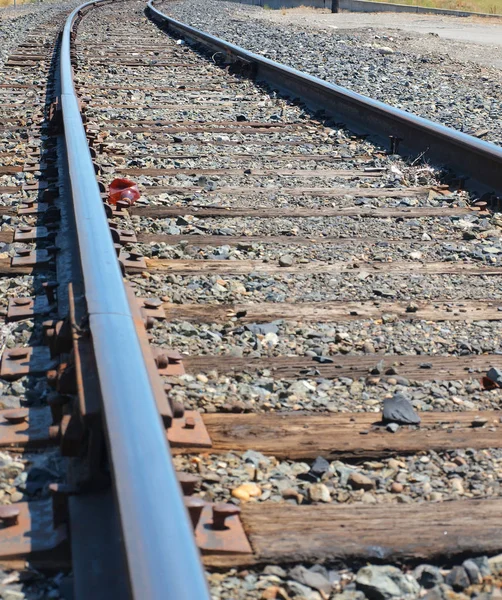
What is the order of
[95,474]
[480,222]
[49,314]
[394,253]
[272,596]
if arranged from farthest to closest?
[480,222] < [394,253] < [49,314] < [95,474] < [272,596]

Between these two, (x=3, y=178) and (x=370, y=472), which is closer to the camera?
(x=370, y=472)

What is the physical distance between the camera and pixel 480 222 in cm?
472

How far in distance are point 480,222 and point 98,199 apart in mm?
1952

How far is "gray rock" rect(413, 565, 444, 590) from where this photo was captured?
6.19ft

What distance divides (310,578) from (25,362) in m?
1.25

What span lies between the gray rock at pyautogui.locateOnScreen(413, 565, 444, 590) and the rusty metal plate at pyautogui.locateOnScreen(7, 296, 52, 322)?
1.71 m

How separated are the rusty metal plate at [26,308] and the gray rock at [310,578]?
158 cm

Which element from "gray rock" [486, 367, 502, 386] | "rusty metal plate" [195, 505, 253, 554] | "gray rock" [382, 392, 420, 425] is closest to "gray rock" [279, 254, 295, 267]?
"gray rock" [486, 367, 502, 386]

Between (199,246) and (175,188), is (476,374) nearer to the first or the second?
(199,246)

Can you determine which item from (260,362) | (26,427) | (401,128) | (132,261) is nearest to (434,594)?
(26,427)

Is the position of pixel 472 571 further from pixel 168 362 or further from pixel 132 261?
pixel 132 261

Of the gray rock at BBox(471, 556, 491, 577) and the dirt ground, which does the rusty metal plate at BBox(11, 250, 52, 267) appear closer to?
the gray rock at BBox(471, 556, 491, 577)

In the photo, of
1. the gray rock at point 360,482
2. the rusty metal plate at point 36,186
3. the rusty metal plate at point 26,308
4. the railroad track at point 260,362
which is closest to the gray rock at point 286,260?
the railroad track at point 260,362

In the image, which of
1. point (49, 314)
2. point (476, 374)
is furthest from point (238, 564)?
point (49, 314)
